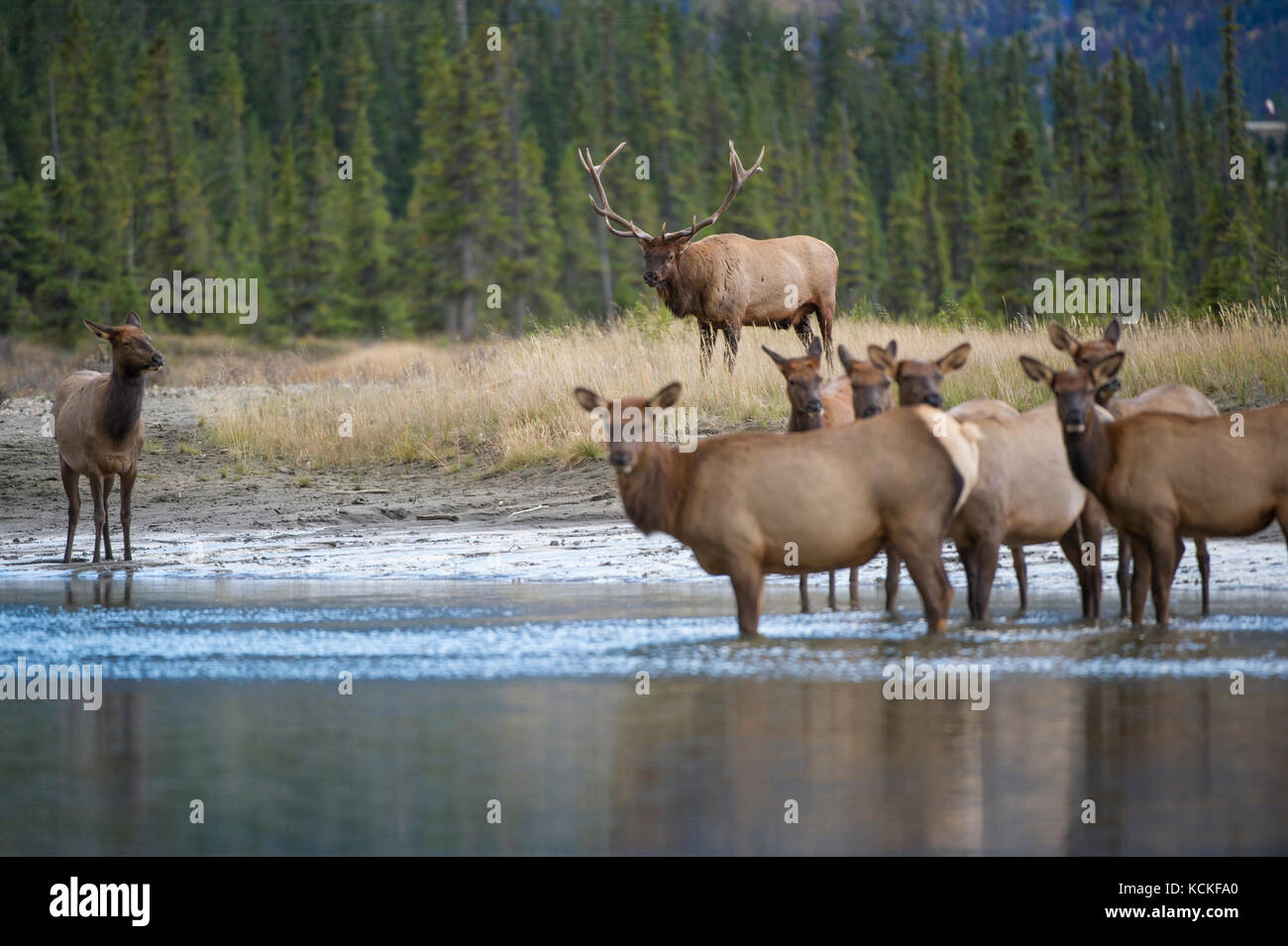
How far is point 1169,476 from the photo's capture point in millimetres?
11281

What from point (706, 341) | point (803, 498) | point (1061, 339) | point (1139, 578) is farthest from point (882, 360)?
point (706, 341)

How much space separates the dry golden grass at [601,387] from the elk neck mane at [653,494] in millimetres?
9148

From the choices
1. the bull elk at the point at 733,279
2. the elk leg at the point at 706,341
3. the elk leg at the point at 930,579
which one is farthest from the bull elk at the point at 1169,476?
the elk leg at the point at 706,341

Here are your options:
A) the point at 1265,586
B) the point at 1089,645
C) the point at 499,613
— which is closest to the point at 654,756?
the point at 1089,645

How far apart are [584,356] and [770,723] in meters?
15.8

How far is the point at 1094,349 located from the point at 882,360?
56.6 inches

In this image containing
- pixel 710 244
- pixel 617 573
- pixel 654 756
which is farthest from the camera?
pixel 710 244

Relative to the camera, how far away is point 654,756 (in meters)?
7.81

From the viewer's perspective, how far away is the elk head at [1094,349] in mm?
12159

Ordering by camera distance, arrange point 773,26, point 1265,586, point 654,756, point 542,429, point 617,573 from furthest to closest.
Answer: point 773,26
point 542,429
point 617,573
point 1265,586
point 654,756

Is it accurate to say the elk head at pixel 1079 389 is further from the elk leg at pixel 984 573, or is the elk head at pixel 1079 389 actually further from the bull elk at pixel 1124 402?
the elk leg at pixel 984 573

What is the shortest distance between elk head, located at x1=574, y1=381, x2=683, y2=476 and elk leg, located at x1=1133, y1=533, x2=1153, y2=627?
3.16 m

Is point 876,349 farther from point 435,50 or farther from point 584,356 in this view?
point 435,50

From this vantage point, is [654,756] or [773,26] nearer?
[654,756]
